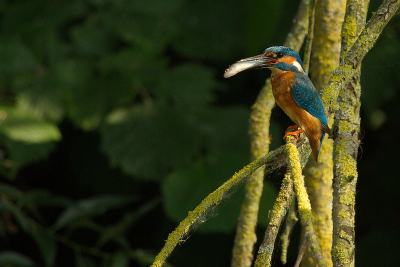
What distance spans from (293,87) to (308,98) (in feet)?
0.42

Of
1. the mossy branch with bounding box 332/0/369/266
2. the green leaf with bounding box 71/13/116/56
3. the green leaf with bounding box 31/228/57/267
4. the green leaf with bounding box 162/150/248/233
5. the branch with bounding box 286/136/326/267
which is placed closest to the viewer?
the branch with bounding box 286/136/326/267

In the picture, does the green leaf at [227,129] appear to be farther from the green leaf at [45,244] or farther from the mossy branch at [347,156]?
the mossy branch at [347,156]

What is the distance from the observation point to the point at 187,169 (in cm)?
283

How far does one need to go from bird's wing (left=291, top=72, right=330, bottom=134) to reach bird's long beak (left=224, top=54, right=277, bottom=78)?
0.09m

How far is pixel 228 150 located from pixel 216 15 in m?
0.93

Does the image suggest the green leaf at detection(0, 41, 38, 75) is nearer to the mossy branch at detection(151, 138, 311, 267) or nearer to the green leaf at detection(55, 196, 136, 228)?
the green leaf at detection(55, 196, 136, 228)

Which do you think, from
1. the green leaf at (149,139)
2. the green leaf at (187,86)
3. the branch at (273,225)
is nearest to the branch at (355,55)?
the branch at (273,225)

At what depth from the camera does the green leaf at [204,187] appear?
268cm

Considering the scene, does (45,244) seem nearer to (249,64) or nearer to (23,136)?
(23,136)

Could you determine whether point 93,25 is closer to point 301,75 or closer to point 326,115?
point 301,75

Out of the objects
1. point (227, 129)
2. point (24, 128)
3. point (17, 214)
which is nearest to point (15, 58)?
point (24, 128)

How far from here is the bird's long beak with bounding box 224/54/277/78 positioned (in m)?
1.12

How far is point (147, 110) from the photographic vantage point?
2.96m

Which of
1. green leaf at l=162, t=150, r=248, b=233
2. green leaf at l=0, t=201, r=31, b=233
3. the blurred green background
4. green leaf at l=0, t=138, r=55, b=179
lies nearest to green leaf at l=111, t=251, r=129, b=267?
the blurred green background
